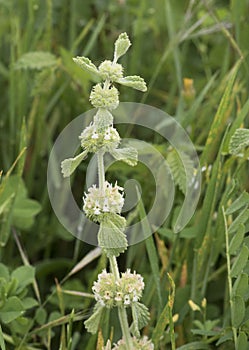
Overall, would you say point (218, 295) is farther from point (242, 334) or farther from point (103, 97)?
point (103, 97)

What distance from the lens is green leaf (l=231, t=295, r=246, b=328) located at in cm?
113

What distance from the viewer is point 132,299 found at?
3.52 feet

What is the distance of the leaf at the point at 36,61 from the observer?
5.89ft

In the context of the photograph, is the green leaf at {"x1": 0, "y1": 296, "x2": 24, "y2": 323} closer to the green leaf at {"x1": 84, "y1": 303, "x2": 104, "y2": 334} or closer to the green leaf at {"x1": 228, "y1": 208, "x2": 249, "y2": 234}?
the green leaf at {"x1": 84, "y1": 303, "x2": 104, "y2": 334}

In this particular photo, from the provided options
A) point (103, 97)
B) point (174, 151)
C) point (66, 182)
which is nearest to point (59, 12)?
point (66, 182)

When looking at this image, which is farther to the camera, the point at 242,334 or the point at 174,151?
the point at 174,151

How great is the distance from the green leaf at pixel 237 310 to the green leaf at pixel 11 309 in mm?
388

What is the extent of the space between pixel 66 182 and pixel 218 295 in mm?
482

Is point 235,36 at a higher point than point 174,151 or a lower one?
higher

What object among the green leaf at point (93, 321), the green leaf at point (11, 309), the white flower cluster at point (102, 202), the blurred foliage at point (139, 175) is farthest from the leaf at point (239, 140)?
the green leaf at point (11, 309)

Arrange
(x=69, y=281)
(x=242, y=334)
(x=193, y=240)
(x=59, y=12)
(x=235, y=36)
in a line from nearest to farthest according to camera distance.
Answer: (x=242, y=334), (x=193, y=240), (x=69, y=281), (x=235, y=36), (x=59, y=12)

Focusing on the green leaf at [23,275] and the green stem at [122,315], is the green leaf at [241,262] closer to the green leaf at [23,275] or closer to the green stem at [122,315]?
the green stem at [122,315]

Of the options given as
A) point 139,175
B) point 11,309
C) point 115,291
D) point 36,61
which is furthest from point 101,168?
point 36,61

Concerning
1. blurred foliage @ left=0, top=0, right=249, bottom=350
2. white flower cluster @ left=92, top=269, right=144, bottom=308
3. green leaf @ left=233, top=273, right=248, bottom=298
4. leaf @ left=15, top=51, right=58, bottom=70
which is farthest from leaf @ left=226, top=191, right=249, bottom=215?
leaf @ left=15, top=51, right=58, bottom=70
